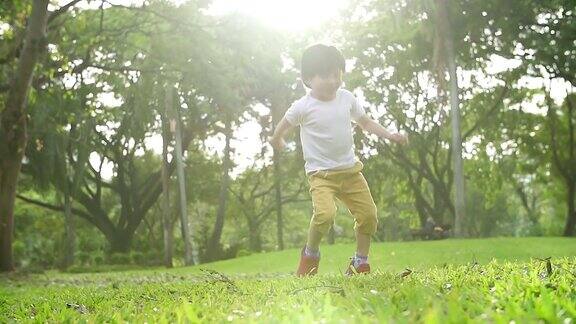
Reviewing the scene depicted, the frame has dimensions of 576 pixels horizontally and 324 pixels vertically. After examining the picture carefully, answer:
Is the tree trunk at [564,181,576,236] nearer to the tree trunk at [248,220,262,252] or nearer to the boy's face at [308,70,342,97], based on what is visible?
the tree trunk at [248,220,262,252]

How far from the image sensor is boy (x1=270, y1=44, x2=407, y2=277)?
5969mm

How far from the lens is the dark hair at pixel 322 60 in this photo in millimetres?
5943

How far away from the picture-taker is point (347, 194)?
20.0 feet

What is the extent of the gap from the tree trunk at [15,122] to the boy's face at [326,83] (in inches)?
375

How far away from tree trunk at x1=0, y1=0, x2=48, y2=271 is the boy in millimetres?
9502

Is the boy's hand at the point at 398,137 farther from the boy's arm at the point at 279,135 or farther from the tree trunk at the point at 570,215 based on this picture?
the tree trunk at the point at 570,215

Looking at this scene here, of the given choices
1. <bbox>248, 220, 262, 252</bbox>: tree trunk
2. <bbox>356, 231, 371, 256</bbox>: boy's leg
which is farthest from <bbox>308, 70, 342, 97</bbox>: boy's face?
<bbox>248, 220, 262, 252</bbox>: tree trunk

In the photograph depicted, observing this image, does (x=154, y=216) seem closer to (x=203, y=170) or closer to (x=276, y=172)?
(x=203, y=170)

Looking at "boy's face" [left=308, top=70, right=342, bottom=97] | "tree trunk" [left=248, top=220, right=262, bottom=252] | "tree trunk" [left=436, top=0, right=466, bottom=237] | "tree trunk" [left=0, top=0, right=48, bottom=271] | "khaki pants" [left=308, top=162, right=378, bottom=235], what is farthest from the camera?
"tree trunk" [left=248, top=220, right=262, bottom=252]

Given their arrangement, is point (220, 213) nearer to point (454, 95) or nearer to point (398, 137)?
point (454, 95)

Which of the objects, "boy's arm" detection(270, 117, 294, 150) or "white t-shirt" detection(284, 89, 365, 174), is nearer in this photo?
"white t-shirt" detection(284, 89, 365, 174)

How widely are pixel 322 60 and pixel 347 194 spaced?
125 cm

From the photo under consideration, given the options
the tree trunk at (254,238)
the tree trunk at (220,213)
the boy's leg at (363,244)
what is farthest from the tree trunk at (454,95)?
the tree trunk at (254,238)

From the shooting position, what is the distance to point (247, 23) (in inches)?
633
